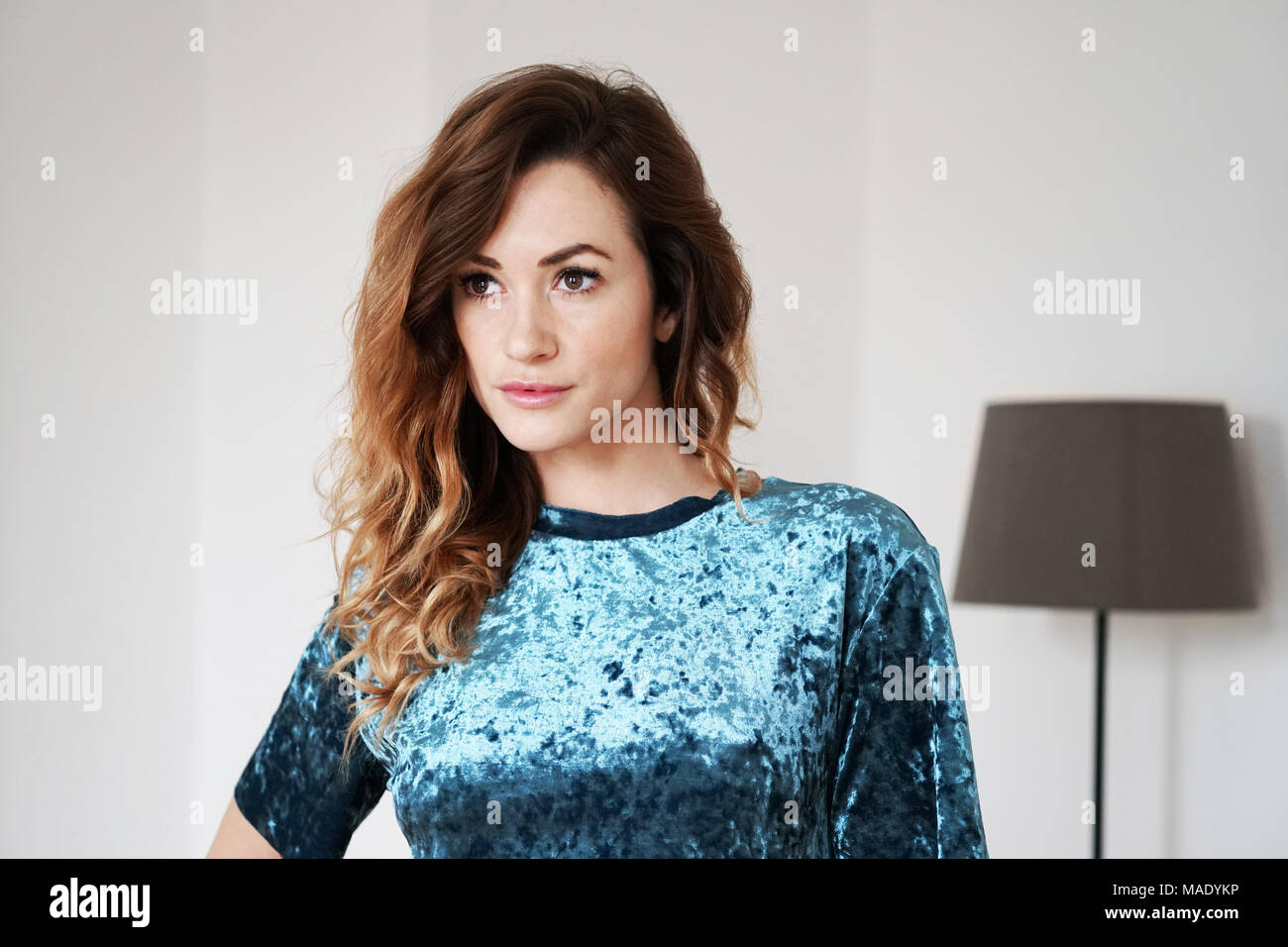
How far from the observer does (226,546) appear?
204 cm

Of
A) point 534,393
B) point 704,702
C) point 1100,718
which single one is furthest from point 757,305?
point 704,702

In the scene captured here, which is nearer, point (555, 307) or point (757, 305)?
point (555, 307)

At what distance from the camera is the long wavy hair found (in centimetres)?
115

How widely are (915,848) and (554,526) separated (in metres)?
0.45

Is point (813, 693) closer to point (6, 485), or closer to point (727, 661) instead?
point (727, 661)

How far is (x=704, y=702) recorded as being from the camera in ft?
3.53

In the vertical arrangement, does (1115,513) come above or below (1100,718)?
above

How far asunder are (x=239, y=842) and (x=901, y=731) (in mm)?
657

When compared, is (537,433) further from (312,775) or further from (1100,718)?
(1100,718)

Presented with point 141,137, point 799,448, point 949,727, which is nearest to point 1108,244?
point 799,448

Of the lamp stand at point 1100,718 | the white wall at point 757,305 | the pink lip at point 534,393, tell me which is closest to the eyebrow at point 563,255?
the pink lip at point 534,393

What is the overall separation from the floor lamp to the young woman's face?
3.27ft
